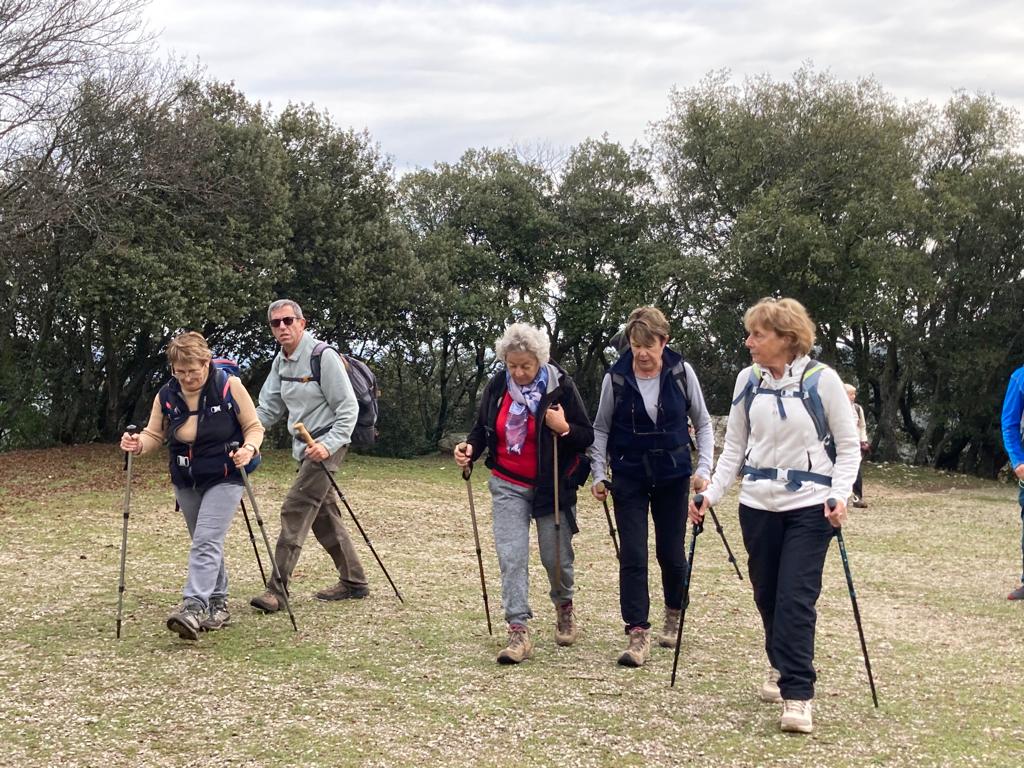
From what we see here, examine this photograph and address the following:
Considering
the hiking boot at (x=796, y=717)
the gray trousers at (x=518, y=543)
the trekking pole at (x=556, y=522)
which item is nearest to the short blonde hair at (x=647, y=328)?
the trekking pole at (x=556, y=522)

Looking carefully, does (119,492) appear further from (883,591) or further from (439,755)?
(439,755)

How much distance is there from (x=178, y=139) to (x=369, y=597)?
15.5 meters

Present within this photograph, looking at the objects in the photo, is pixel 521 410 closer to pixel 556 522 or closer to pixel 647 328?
pixel 556 522

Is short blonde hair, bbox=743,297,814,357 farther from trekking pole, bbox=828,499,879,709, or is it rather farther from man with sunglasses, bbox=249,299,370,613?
man with sunglasses, bbox=249,299,370,613

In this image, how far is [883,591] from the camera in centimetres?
988

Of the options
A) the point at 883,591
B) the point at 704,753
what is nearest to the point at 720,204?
the point at 883,591

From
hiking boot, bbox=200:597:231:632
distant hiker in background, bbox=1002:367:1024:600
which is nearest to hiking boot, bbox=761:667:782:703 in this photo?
hiking boot, bbox=200:597:231:632

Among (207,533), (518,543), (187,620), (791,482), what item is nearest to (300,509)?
(207,533)

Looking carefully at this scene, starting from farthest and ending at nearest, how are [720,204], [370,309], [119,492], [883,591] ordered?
1. [720,204]
2. [370,309]
3. [119,492]
4. [883,591]

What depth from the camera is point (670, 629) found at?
22.9ft

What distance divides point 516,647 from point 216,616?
85.1 inches

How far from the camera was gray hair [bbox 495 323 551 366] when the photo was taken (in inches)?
254

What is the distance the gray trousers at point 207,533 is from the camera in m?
6.81

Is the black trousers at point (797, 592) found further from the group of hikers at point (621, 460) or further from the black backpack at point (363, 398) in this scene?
the black backpack at point (363, 398)
